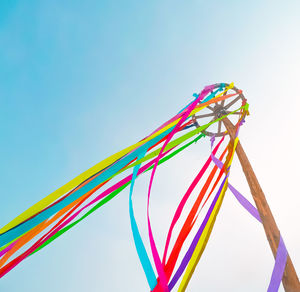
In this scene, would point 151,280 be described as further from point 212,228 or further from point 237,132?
point 237,132

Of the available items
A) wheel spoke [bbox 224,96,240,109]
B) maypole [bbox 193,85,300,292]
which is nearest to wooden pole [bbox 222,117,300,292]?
maypole [bbox 193,85,300,292]

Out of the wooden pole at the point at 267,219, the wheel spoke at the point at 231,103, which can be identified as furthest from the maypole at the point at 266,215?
the wheel spoke at the point at 231,103

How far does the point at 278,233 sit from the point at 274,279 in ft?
1.54

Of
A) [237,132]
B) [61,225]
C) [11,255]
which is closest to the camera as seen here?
[11,255]

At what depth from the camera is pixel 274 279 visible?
1885 millimetres

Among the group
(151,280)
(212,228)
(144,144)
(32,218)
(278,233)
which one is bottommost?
(151,280)

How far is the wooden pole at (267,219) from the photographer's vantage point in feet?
6.47

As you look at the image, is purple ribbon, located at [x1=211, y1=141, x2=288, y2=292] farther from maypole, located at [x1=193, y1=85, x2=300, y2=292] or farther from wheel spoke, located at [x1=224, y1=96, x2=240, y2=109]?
wheel spoke, located at [x1=224, y1=96, x2=240, y2=109]

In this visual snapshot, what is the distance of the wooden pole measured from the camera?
6.47ft

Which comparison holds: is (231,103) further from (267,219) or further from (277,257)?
(277,257)

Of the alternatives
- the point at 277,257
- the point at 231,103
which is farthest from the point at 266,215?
the point at 231,103

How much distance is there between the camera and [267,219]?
7.73ft

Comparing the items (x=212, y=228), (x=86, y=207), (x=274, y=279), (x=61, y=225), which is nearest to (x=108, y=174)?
(x=86, y=207)

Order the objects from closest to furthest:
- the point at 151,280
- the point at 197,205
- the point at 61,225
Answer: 1. the point at 151,280
2. the point at 61,225
3. the point at 197,205
